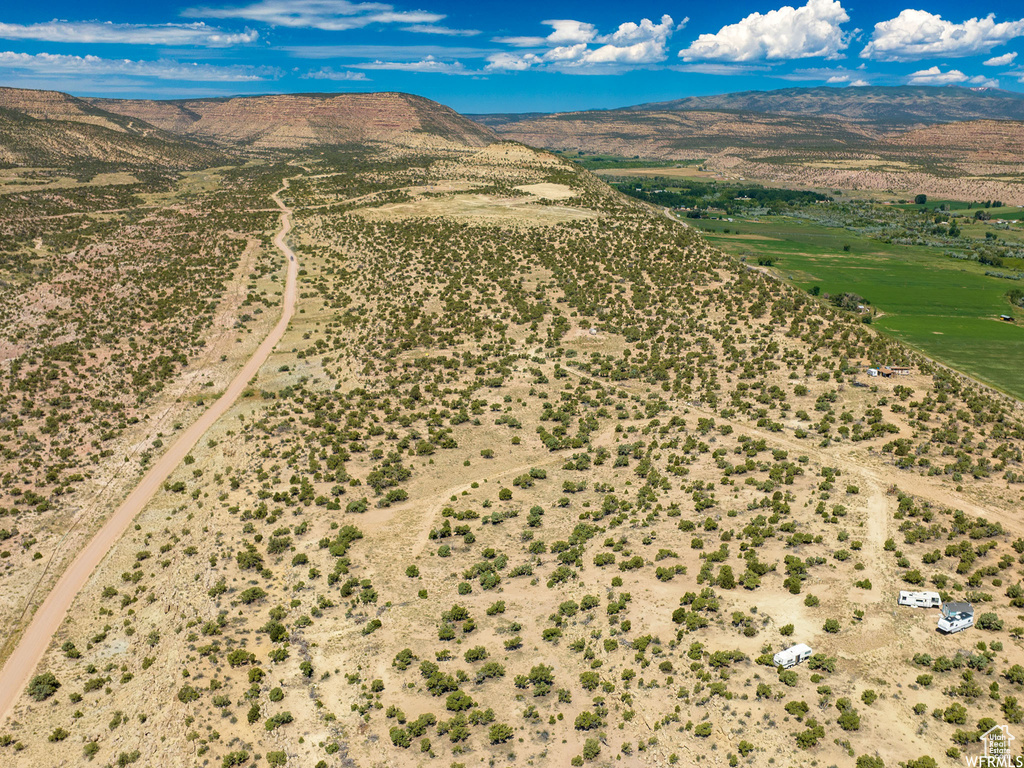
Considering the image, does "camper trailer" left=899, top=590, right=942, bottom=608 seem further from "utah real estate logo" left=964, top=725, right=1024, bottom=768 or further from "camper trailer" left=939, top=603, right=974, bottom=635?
"utah real estate logo" left=964, top=725, right=1024, bottom=768

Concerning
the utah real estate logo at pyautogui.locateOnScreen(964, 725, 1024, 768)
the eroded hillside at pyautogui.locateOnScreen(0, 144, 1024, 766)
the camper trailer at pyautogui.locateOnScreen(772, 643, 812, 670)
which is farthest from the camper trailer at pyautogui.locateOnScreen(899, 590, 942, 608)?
the camper trailer at pyautogui.locateOnScreen(772, 643, 812, 670)

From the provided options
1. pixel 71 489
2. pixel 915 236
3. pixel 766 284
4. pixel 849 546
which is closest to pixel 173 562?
pixel 71 489

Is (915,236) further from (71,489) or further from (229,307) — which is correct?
(71,489)

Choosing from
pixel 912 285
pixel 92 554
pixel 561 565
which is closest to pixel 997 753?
pixel 561 565

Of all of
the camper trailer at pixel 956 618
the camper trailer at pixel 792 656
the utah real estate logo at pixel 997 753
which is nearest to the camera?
the utah real estate logo at pixel 997 753

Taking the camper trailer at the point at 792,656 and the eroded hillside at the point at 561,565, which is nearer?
the eroded hillside at the point at 561,565

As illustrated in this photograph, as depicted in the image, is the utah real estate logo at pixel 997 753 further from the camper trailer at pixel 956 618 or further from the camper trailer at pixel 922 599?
the camper trailer at pixel 922 599

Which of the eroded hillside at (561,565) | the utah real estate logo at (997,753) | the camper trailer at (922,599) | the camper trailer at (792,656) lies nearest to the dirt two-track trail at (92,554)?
the eroded hillside at (561,565)

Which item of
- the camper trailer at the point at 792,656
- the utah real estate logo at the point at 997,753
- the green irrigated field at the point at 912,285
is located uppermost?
the green irrigated field at the point at 912,285
